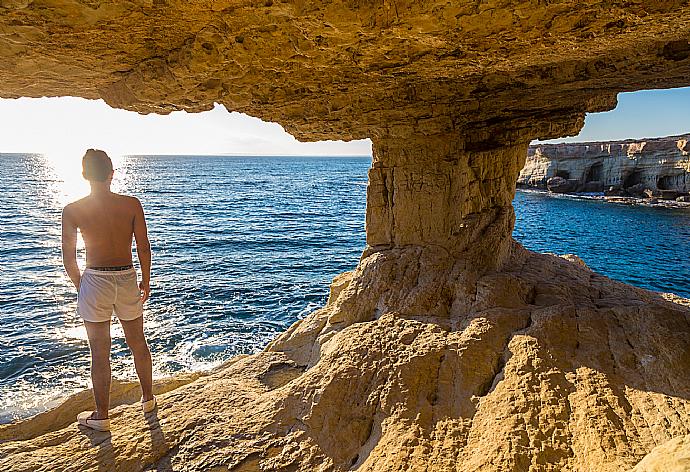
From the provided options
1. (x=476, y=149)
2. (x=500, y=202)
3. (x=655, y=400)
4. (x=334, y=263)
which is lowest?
(x=334, y=263)

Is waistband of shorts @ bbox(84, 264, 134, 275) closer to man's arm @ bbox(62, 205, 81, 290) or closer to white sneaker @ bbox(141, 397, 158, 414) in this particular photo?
man's arm @ bbox(62, 205, 81, 290)

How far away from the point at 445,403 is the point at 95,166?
11.6 ft

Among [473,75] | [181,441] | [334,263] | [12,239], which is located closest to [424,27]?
[473,75]

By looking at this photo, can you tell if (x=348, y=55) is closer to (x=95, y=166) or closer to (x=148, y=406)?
(x=95, y=166)

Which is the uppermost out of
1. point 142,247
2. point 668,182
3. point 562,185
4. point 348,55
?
point 348,55

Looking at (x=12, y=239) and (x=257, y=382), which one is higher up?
(x=257, y=382)

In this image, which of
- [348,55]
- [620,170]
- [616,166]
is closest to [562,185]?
[616,166]

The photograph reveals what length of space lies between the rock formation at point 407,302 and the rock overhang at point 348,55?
0.02 m

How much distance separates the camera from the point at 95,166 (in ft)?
12.2

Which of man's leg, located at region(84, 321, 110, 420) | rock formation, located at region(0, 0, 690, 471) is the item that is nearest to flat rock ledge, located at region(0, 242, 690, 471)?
rock formation, located at region(0, 0, 690, 471)

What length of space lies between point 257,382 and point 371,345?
158cm

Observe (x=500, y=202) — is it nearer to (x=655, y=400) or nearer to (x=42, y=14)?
(x=655, y=400)

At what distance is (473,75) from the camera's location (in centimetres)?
440

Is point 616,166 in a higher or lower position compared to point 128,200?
higher
